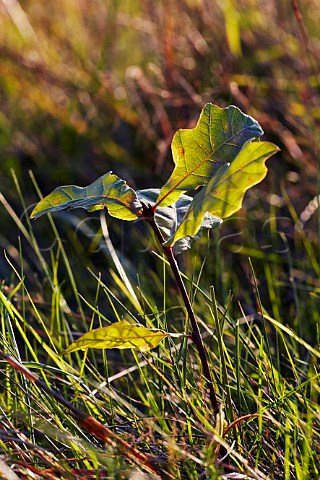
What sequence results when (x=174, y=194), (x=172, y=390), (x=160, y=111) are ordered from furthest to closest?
(x=160, y=111), (x=172, y=390), (x=174, y=194)

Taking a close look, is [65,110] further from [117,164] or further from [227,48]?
[227,48]

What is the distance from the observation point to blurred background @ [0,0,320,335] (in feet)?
6.04

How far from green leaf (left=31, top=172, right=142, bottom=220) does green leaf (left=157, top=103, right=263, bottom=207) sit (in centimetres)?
4

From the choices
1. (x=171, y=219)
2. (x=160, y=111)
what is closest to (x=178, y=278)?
(x=171, y=219)

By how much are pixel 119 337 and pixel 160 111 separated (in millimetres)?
1424

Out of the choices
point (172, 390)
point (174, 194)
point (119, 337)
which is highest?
point (174, 194)

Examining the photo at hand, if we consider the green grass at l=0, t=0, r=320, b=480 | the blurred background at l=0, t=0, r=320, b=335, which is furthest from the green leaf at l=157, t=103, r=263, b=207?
the blurred background at l=0, t=0, r=320, b=335

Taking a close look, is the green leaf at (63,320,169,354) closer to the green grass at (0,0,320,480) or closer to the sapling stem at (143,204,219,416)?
the sapling stem at (143,204,219,416)

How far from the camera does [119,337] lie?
786 millimetres

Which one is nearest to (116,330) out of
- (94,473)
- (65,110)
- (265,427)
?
(94,473)

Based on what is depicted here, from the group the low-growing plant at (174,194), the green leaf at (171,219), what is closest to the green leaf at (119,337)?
the low-growing plant at (174,194)

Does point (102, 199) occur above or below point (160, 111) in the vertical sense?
above

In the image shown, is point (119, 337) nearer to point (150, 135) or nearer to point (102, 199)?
point (102, 199)

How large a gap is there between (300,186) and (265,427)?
3.57 feet
